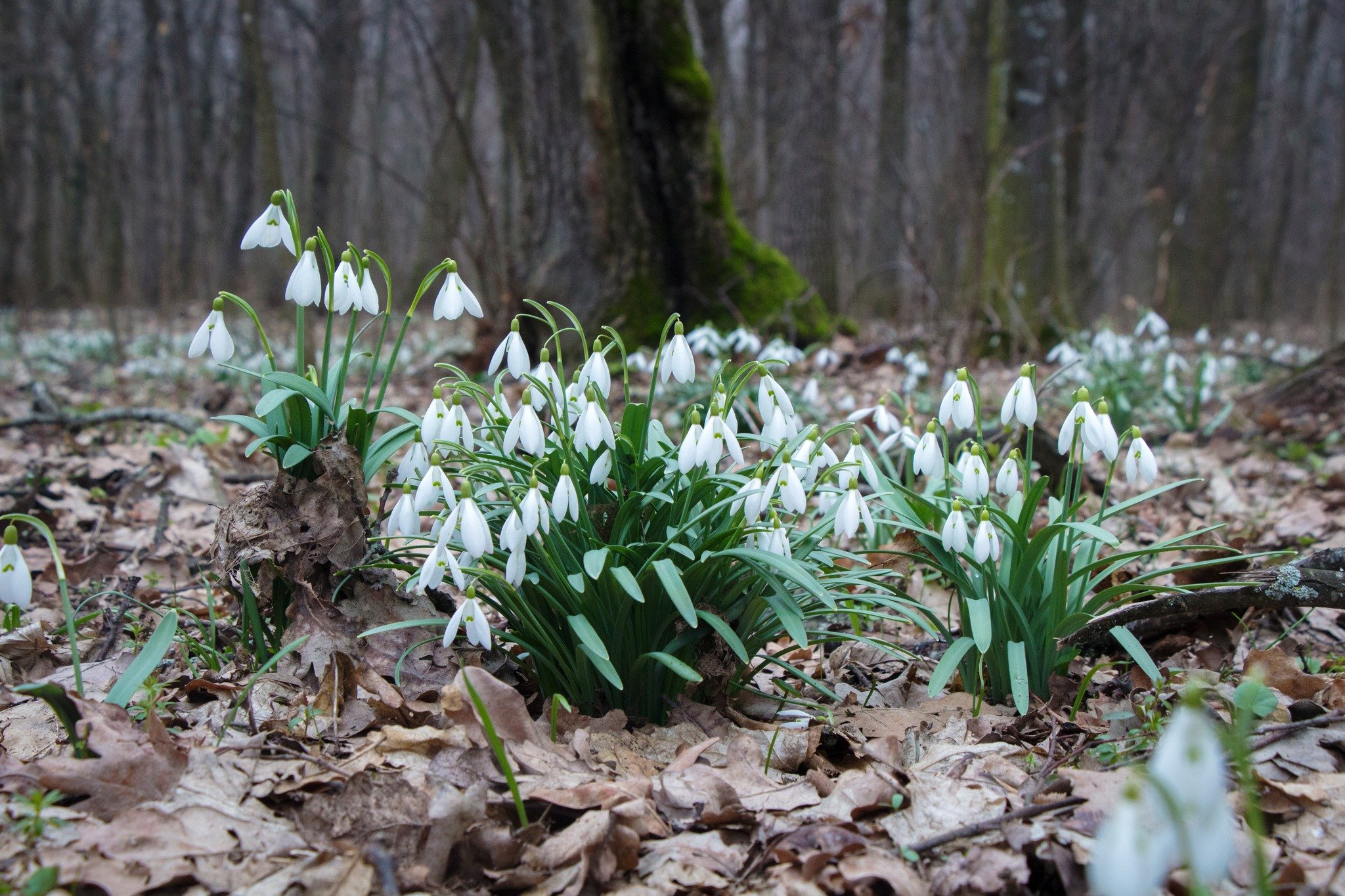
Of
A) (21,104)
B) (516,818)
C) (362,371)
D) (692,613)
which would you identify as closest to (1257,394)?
(692,613)

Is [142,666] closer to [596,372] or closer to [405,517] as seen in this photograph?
[405,517]

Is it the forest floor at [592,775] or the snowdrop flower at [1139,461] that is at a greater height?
the snowdrop flower at [1139,461]

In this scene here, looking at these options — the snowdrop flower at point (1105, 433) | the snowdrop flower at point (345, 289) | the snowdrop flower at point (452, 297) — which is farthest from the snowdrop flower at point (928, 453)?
the snowdrop flower at point (345, 289)

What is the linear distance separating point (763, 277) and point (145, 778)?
5668 millimetres

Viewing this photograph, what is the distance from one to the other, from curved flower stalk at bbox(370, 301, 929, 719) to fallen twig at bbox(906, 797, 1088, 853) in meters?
0.43

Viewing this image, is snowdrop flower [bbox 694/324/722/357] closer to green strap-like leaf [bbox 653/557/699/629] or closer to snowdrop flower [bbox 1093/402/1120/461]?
snowdrop flower [bbox 1093/402/1120/461]

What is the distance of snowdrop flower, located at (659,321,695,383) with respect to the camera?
6.25ft

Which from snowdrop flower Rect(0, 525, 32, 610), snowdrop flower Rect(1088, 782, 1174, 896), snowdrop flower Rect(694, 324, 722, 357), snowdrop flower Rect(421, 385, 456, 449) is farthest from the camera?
snowdrop flower Rect(694, 324, 722, 357)

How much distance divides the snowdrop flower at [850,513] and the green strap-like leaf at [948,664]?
0.35 metres

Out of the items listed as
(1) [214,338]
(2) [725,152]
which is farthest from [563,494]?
(2) [725,152]

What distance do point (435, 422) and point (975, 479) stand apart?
119 cm

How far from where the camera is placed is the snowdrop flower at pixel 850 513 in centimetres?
185

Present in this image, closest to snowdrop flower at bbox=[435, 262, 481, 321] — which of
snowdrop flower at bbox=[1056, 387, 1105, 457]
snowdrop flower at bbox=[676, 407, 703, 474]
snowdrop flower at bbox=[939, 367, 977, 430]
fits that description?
snowdrop flower at bbox=[676, 407, 703, 474]

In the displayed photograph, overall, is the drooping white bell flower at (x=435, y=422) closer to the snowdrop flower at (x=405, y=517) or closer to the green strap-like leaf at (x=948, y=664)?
the snowdrop flower at (x=405, y=517)
